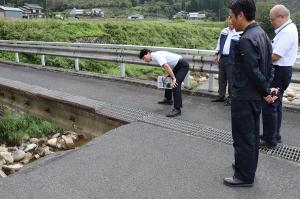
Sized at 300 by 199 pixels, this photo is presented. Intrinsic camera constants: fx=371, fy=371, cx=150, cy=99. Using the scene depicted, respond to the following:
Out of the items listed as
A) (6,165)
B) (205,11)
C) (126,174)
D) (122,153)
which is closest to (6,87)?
(6,165)

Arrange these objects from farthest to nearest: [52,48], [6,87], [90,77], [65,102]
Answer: [52,48], [90,77], [6,87], [65,102]

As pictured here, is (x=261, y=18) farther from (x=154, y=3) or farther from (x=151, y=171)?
(x=154, y=3)

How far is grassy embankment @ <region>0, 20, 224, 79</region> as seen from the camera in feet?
61.2

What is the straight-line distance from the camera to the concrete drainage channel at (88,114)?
607 centimetres

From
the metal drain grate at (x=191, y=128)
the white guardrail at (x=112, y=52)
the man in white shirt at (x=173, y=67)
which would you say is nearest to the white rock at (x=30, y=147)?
the metal drain grate at (x=191, y=128)

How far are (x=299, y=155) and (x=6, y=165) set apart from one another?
4.86 meters

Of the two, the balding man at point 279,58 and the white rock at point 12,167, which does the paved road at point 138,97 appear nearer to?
the balding man at point 279,58

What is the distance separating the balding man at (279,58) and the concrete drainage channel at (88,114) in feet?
0.84

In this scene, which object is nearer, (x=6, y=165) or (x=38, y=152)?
(x=6, y=165)

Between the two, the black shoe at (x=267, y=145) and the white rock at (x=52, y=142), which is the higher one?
the black shoe at (x=267, y=145)

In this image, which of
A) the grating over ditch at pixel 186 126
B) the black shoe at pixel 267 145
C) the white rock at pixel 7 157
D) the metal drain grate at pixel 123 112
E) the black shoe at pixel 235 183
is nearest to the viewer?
the black shoe at pixel 235 183

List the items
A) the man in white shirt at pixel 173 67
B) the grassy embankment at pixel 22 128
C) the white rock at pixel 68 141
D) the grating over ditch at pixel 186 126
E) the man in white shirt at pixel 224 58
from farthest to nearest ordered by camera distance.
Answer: the grassy embankment at pixel 22 128, the white rock at pixel 68 141, the man in white shirt at pixel 224 58, the man in white shirt at pixel 173 67, the grating over ditch at pixel 186 126

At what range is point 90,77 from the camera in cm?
1154

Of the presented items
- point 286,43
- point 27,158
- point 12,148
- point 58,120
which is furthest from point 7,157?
point 286,43
